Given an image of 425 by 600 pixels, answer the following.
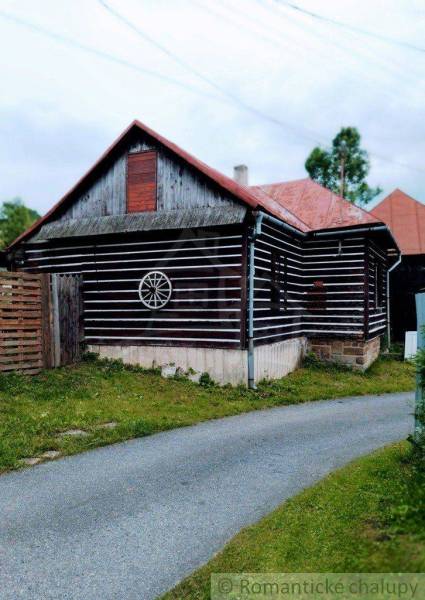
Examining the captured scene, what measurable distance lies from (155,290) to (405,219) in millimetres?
13953

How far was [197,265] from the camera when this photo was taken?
11336mm

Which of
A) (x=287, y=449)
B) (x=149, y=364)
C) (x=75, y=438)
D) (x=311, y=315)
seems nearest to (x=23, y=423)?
(x=75, y=438)

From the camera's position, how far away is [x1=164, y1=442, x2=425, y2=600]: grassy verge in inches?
125

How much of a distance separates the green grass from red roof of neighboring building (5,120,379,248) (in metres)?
4.27

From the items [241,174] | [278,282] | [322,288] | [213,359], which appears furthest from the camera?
[241,174]

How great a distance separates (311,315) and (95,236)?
6.98 meters

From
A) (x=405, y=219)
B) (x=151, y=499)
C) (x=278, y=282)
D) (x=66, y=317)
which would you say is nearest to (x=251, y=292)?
(x=278, y=282)

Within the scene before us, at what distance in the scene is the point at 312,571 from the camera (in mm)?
3346

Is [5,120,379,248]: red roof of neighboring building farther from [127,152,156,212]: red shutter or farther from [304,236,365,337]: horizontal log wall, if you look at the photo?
[304,236,365,337]: horizontal log wall

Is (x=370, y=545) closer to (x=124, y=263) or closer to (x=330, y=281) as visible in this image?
(x=124, y=263)

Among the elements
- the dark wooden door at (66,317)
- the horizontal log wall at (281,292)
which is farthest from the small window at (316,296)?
the dark wooden door at (66,317)

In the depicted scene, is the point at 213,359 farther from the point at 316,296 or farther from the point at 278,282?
the point at 316,296

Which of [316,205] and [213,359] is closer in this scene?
[213,359]

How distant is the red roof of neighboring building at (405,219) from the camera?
19.6 m
